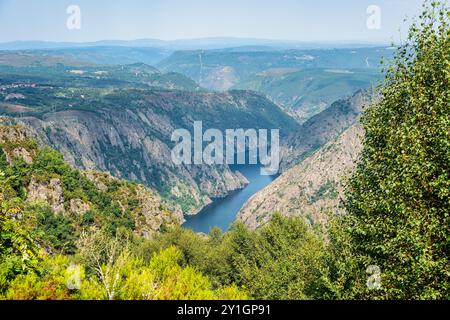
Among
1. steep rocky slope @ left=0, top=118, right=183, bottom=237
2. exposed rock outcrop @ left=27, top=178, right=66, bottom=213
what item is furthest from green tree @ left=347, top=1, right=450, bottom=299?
exposed rock outcrop @ left=27, top=178, right=66, bottom=213

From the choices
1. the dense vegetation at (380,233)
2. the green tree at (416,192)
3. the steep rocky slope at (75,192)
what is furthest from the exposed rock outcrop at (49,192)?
the green tree at (416,192)

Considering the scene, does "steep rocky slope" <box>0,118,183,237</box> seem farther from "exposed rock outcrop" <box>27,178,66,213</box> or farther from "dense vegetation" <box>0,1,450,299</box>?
"dense vegetation" <box>0,1,450,299</box>

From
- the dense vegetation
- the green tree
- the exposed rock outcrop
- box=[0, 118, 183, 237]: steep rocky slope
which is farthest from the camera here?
box=[0, 118, 183, 237]: steep rocky slope

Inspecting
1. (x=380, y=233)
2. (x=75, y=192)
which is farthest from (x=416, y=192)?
(x=75, y=192)

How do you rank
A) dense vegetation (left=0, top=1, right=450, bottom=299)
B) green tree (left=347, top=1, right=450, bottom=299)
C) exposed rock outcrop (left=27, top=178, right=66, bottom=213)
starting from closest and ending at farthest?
1. dense vegetation (left=0, top=1, right=450, bottom=299)
2. green tree (left=347, top=1, right=450, bottom=299)
3. exposed rock outcrop (left=27, top=178, right=66, bottom=213)

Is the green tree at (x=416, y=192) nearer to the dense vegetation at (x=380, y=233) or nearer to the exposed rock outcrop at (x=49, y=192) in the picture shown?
the dense vegetation at (x=380, y=233)

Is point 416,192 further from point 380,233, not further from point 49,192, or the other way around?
point 49,192
